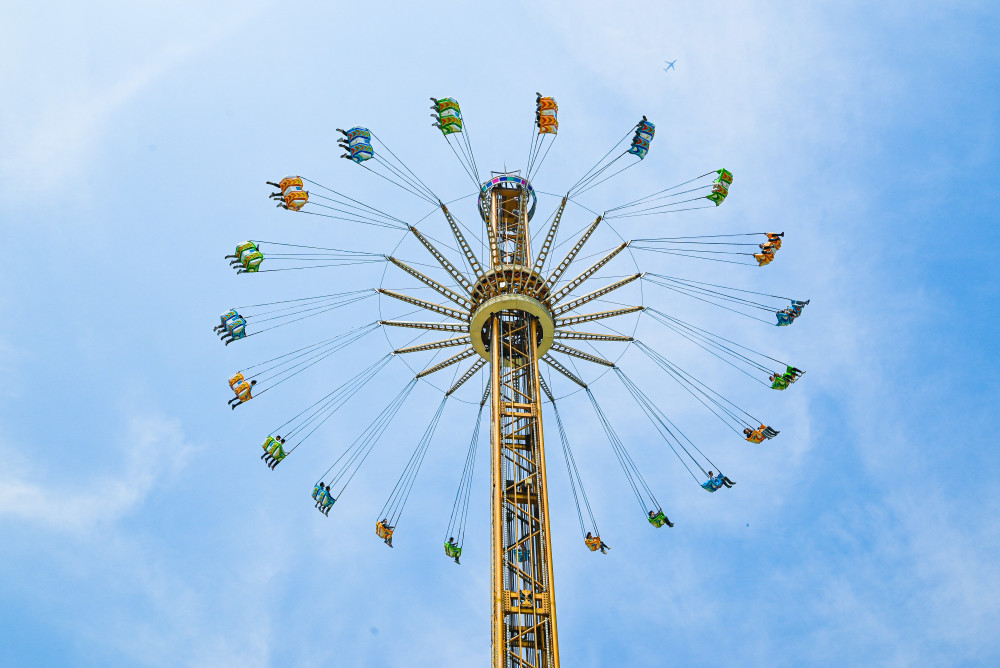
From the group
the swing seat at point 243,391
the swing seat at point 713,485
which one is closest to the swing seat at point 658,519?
the swing seat at point 713,485

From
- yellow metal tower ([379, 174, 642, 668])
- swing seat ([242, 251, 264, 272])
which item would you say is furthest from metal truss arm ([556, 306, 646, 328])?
swing seat ([242, 251, 264, 272])

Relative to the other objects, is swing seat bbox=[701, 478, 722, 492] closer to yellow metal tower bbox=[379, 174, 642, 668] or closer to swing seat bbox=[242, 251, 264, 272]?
yellow metal tower bbox=[379, 174, 642, 668]

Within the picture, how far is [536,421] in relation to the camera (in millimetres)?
35312

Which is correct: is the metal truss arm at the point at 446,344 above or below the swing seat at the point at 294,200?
below

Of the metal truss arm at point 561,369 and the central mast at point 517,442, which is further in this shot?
the metal truss arm at point 561,369

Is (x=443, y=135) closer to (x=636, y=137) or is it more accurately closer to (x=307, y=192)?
(x=307, y=192)

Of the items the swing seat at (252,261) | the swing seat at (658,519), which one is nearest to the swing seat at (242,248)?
the swing seat at (252,261)

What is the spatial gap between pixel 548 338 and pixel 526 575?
1044 centimetres

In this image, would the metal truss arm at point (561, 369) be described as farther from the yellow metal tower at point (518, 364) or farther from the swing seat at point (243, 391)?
the swing seat at point (243, 391)

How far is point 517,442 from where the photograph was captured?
3572 cm

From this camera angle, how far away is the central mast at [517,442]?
30609mm

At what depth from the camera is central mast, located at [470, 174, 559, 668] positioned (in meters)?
30.6

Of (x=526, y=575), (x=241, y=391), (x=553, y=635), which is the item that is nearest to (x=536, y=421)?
(x=526, y=575)

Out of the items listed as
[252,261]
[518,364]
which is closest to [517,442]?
[518,364]
